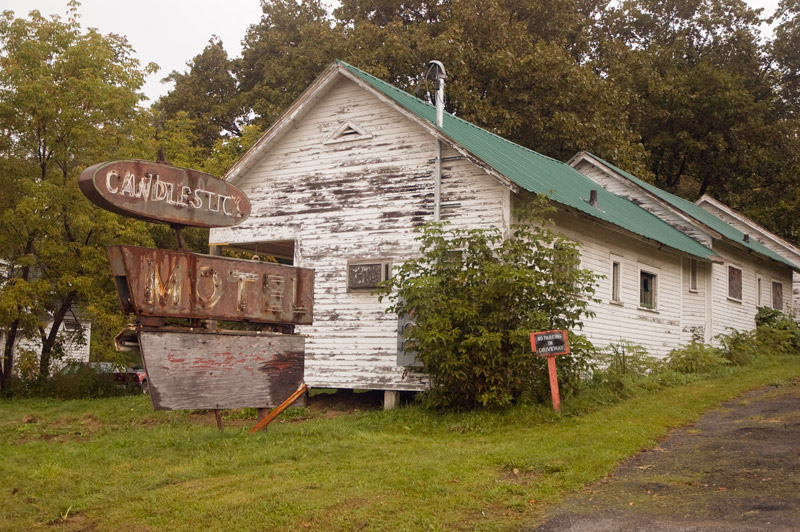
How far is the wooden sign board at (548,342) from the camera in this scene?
1284 cm

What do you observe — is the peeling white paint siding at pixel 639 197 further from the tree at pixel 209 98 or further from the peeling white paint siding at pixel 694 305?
the tree at pixel 209 98

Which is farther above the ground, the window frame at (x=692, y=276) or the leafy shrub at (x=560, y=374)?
the window frame at (x=692, y=276)

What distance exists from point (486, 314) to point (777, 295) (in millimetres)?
21775

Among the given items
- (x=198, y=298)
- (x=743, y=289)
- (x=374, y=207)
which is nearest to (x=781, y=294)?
(x=743, y=289)

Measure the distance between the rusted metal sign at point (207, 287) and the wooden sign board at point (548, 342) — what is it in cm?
352

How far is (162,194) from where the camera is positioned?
1120 centimetres

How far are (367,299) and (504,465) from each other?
740 cm

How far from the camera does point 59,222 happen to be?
24.4 m

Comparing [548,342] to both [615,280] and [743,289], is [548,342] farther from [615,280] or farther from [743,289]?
[743,289]

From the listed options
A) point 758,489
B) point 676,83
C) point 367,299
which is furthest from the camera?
point 676,83

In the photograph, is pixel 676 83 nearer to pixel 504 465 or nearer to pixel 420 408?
pixel 420 408

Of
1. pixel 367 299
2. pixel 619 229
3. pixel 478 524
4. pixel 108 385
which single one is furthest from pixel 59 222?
pixel 478 524

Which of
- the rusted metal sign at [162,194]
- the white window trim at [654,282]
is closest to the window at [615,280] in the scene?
the white window trim at [654,282]

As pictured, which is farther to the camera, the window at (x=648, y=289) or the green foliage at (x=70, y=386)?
the green foliage at (x=70, y=386)
